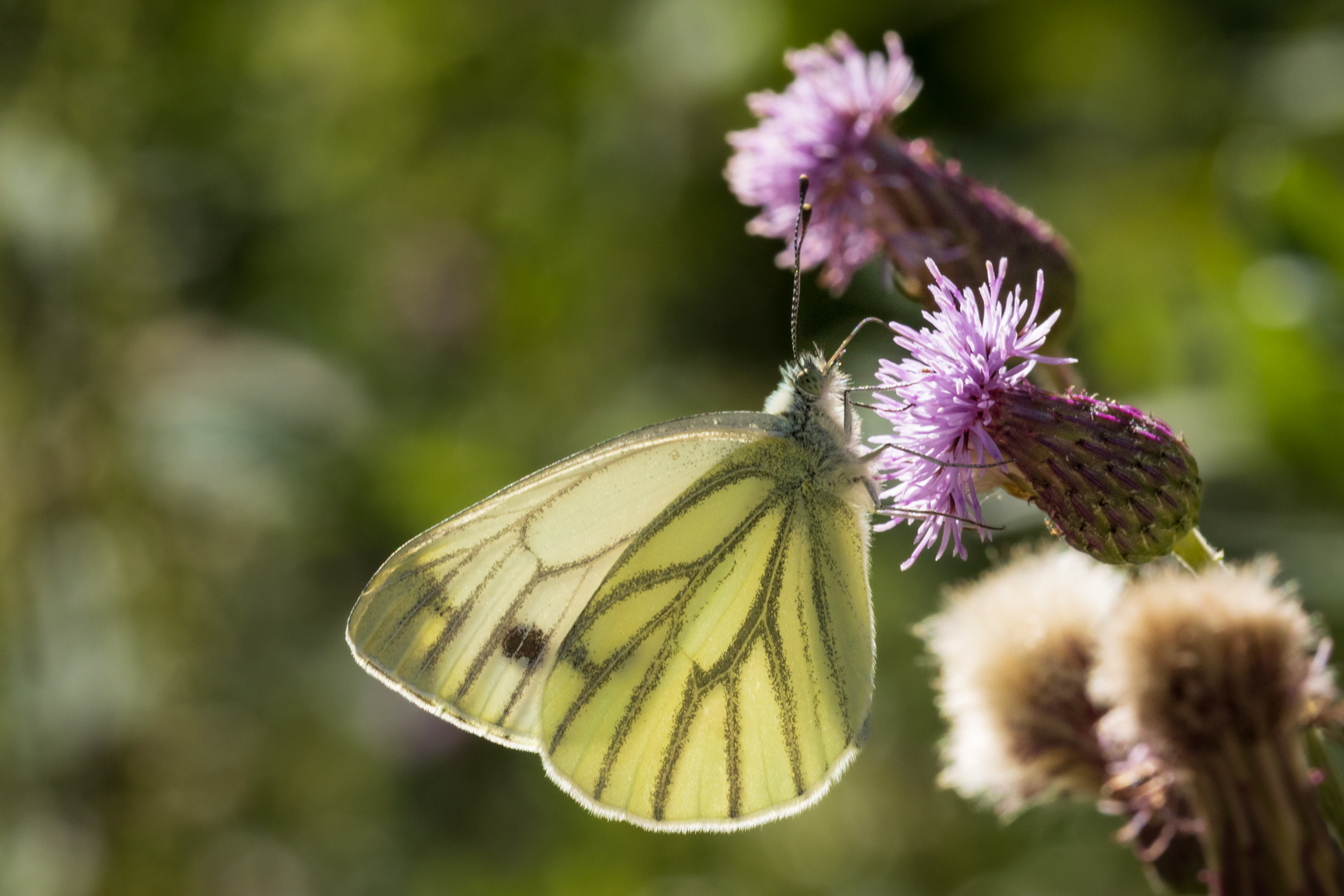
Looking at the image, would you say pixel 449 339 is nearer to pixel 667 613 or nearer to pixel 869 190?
pixel 667 613

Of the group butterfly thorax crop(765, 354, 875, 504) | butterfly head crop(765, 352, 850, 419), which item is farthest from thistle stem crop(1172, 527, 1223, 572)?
butterfly head crop(765, 352, 850, 419)

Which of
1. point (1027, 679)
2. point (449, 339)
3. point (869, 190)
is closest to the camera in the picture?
point (1027, 679)

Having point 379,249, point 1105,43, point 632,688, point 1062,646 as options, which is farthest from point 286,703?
point 1105,43

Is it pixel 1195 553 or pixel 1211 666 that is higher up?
pixel 1195 553

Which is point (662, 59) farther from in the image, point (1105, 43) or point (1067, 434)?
point (1067, 434)

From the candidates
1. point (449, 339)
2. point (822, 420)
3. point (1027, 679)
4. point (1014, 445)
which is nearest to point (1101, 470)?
point (1014, 445)

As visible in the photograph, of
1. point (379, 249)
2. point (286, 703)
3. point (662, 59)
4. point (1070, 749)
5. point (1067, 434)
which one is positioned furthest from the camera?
point (379, 249)
